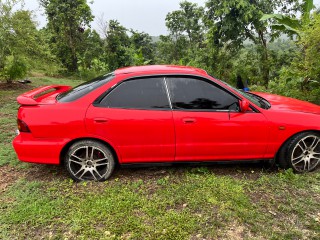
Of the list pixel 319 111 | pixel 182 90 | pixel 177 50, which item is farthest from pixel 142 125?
pixel 177 50

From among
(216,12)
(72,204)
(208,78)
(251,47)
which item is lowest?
(72,204)

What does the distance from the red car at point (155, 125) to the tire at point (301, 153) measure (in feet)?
0.05

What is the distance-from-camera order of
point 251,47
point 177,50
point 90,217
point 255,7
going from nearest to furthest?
point 90,217 < point 255,7 < point 251,47 < point 177,50

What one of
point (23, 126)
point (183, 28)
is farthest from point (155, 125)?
point (183, 28)

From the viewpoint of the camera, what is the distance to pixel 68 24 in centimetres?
2083

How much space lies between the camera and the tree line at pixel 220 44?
7.18 meters

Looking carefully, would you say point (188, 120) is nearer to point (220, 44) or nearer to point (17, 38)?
point (17, 38)

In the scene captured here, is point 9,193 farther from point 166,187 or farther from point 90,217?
point 166,187

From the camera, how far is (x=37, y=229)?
3006mm

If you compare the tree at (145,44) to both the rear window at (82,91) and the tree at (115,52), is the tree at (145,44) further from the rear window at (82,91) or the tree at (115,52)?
the rear window at (82,91)

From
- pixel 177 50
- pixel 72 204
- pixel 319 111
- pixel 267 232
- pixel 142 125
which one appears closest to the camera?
pixel 267 232

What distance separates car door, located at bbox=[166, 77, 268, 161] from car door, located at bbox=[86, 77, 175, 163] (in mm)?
151

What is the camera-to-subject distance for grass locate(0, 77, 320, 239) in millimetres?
2904

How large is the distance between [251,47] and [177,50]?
58.5ft
